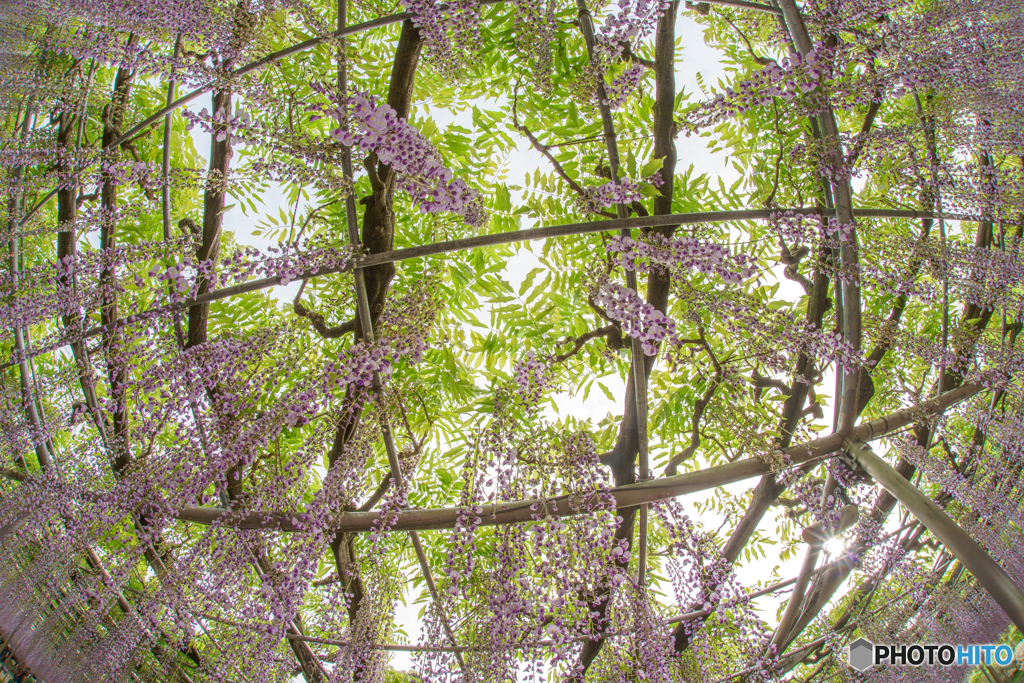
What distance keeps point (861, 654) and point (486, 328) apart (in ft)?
11.3

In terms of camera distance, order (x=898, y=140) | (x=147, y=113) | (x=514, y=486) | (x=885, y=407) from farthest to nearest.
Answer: (x=885, y=407) → (x=147, y=113) → (x=514, y=486) → (x=898, y=140)

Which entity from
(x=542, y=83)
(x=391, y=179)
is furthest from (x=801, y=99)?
(x=391, y=179)

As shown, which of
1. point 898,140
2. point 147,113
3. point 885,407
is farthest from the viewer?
point 885,407

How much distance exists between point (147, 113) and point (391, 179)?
194 cm

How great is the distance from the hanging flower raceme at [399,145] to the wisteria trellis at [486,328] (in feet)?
0.05

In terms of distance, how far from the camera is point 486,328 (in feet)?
10.7

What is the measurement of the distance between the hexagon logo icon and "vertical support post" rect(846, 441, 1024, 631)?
6.24 ft

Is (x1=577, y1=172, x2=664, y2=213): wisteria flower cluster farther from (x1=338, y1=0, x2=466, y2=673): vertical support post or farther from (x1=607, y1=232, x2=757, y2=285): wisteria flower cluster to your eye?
(x1=338, y1=0, x2=466, y2=673): vertical support post

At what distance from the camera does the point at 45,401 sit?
2676 mm

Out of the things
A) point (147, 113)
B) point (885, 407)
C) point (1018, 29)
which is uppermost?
point (147, 113)

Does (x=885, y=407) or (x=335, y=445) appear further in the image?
(x=885, y=407)

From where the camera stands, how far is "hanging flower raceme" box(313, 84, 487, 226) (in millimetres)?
1765

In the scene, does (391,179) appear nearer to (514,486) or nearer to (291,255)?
(291,255)

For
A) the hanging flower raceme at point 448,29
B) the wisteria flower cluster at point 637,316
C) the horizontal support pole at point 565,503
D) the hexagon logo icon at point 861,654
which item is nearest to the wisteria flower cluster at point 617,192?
the wisteria flower cluster at point 637,316
